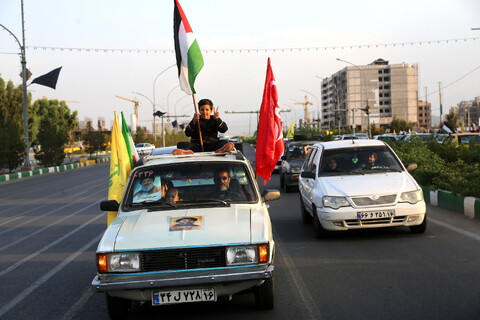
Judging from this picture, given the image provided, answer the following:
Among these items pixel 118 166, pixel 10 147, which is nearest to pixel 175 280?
pixel 118 166

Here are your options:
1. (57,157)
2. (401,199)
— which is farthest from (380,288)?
(57,157)

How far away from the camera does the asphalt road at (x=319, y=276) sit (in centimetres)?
556

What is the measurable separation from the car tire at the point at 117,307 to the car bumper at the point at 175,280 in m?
0.33

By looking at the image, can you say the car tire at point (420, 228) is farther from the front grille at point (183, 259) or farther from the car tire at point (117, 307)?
the car tire at point (117, 307)

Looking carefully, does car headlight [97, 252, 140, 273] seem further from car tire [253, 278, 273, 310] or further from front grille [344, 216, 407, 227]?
front grille [344, 216, 407, 227]

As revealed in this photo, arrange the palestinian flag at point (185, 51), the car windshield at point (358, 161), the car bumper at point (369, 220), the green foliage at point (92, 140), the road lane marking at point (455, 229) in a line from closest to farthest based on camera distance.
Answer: the palestinian flag at point (185, 51)
the car bumper at point (369, 220)
the road lane marking at point (455, 229)
the car windshield at point (358, 161)
the green foliage at point (92, 140)

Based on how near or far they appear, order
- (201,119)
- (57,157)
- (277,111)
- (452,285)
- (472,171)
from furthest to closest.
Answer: (57,157) < (472,171) < (277,111) < (201,119) < (452,285)

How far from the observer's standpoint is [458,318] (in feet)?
16.5

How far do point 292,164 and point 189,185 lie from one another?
12.8 m

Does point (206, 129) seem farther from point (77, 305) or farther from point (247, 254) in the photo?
point (247, 254)

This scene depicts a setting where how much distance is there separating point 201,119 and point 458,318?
4.74 metres

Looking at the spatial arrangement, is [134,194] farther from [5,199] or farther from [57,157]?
[57,157]

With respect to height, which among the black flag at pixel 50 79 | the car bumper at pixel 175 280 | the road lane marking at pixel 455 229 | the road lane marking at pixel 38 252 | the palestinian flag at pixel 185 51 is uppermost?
the black flag at pixel 50 79

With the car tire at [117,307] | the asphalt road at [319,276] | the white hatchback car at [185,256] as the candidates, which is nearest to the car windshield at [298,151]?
the asphalt road at [319,276]
